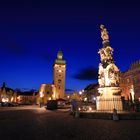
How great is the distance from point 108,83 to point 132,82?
122 feet

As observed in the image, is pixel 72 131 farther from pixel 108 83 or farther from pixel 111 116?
pixel 108 83

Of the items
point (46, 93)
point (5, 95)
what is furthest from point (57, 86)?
point (5, 95)

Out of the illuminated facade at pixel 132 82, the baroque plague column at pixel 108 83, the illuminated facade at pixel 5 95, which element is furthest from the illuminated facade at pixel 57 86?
the baroque plague column at pixel 108 83

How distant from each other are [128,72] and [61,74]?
5529cm

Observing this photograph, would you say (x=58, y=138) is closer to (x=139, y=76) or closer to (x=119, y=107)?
(x=119, y=107)

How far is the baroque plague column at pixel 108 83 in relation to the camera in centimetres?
2130

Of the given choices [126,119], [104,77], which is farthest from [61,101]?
[126,119]

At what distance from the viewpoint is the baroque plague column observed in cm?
2130

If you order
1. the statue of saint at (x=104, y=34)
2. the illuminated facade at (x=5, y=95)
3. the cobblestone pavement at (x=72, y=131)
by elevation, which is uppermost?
the statue of saint at (x=104, y=34)

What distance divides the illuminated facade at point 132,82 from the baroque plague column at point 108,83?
3057 cm

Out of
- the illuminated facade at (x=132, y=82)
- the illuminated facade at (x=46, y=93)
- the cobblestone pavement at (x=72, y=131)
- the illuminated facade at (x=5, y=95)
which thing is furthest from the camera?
the illuminated facade at (x=5, y=95)

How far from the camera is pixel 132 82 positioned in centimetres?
5659

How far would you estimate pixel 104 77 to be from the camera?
23516 mm

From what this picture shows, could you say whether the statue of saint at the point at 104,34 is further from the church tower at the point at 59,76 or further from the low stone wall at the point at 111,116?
the church tower at the point at 59,76
